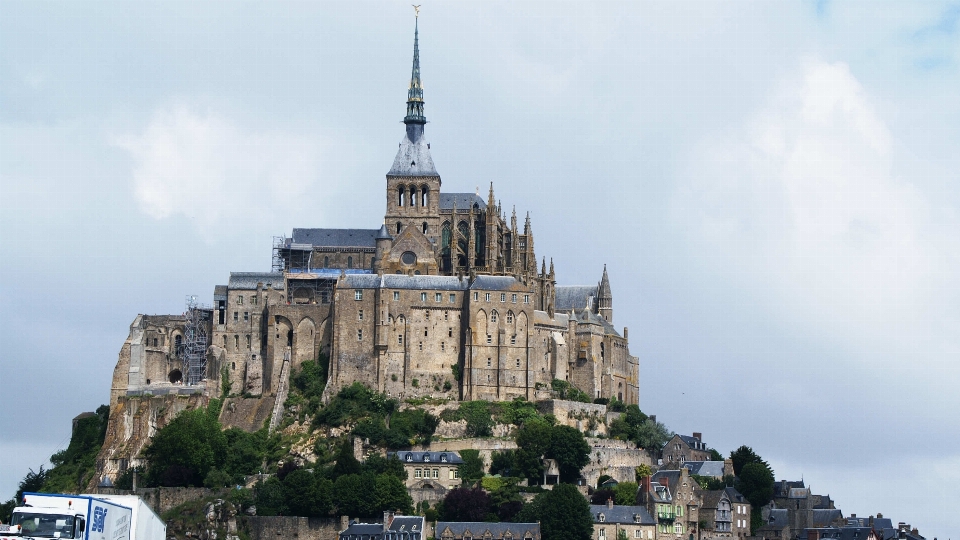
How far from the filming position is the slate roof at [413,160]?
125000 mm

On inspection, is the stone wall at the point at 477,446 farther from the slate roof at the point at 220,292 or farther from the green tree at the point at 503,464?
the slate roof at the point at 220,292

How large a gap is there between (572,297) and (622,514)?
2902 centimetres

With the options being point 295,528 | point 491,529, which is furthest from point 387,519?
point 491,529

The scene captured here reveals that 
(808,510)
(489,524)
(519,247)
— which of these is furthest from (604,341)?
(489,524)

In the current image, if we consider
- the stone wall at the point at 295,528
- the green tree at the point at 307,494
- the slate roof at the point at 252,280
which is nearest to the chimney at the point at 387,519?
the stone wall at the point at 295,528

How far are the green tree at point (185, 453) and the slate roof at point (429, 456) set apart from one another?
447 inches

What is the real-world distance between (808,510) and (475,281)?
1088 inches

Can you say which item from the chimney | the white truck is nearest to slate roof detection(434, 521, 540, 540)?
the chimney

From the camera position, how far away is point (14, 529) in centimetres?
5088

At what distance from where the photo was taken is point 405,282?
4572 inches

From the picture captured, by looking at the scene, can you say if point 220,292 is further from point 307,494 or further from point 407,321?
point 307,494

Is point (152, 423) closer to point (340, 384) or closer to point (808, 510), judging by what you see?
point (340, 384)

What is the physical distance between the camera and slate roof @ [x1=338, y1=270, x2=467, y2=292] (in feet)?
380

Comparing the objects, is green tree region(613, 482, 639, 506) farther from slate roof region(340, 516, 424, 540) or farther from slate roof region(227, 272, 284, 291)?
slate roof region(227, 272, 284, 291)
